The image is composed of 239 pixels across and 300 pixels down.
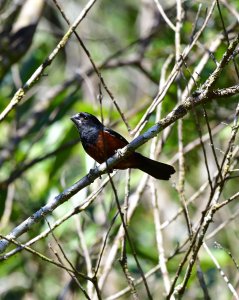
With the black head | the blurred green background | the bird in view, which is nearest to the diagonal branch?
the bird

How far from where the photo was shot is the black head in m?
5.13

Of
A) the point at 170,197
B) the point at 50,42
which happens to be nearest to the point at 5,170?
the point at 170,197

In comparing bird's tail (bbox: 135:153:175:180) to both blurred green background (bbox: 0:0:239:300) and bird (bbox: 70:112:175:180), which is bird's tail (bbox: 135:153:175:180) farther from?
blurred green background (bbox: 0:0:239:300)

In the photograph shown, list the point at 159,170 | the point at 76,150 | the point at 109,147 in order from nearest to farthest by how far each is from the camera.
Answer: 1. the point at 159,170
2. the point at 109,147
3. the point at 76,150

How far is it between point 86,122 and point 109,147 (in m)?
0.46

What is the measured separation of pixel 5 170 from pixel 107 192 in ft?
3.84

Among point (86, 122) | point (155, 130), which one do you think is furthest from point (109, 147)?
point (155, 130)

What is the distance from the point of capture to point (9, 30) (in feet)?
18.8

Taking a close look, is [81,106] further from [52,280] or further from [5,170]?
[52,280]

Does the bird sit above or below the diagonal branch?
above

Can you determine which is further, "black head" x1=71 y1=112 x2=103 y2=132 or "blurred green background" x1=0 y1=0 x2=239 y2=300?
"blurred green background" x1=0 y1=0 x2=239 y2=300

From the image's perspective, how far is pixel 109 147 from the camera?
4.84m

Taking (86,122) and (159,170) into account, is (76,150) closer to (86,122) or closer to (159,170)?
(86,122)

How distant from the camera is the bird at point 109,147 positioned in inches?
176
